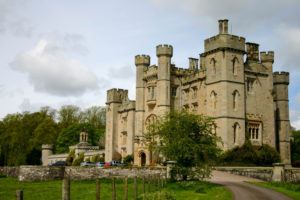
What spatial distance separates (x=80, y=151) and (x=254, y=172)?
115 feet

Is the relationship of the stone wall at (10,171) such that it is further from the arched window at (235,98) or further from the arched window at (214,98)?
the arched window at (235,98)

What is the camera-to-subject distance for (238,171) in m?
37.0

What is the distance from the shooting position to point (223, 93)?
44.2 meters

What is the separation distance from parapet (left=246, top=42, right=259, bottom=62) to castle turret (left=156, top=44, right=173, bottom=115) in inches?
312

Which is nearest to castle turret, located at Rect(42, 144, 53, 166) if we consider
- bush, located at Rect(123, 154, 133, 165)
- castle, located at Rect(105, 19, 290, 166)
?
castle, located at Rect(105, 19, 290, 166)

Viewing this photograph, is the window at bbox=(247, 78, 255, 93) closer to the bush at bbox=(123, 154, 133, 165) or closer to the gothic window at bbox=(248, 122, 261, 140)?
the gothic window at bbox=(248, 122, 261, 140)

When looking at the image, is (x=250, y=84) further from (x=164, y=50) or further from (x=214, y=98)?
(x=164, y=50)

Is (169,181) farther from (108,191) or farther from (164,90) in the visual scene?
(164,90)

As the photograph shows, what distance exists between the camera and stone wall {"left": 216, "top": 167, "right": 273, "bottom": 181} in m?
34.6

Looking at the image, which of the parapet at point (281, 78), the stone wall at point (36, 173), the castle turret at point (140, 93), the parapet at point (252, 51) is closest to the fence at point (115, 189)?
the stone wall at point (36, 173)

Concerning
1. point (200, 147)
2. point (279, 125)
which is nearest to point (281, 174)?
point (200, 147)

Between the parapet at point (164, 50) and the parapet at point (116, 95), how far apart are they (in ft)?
40.8

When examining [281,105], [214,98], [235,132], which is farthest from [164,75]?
[281,105]

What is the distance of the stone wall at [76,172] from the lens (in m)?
32.6
